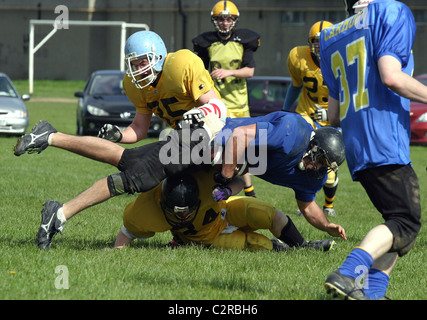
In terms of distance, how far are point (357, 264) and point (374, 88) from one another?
968 millimetres

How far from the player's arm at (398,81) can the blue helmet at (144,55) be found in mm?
2245

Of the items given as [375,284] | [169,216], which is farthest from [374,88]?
[169,216]

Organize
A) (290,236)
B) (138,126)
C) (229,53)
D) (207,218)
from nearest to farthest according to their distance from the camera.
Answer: (207,218), (290,236), (138,126), (229,53)

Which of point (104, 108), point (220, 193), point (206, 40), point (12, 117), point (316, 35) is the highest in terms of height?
point (316, 35)

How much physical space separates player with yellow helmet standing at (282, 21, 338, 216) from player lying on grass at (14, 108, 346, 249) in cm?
299

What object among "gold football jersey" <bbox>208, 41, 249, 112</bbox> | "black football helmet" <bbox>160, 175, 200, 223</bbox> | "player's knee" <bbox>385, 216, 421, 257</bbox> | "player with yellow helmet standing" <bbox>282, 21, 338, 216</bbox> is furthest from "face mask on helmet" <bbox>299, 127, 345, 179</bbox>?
"gold football jersey" <bbox>208, 41, 249, 112</bbox>

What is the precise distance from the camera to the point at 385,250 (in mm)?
3930

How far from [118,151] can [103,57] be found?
36.1m

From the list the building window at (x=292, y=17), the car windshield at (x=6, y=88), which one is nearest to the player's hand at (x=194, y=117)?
the car windshield at (x=6, y=88)

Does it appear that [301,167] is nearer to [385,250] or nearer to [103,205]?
[385,250]

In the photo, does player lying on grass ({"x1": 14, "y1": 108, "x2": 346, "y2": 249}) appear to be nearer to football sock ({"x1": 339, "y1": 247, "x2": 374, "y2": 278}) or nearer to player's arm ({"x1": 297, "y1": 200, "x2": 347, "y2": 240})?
player's arm ({"x1": 297, "y1": 200, "x2": 347, "y2": 240})

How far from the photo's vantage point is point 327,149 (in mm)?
5180

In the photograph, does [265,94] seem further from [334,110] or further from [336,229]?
[334,110]
